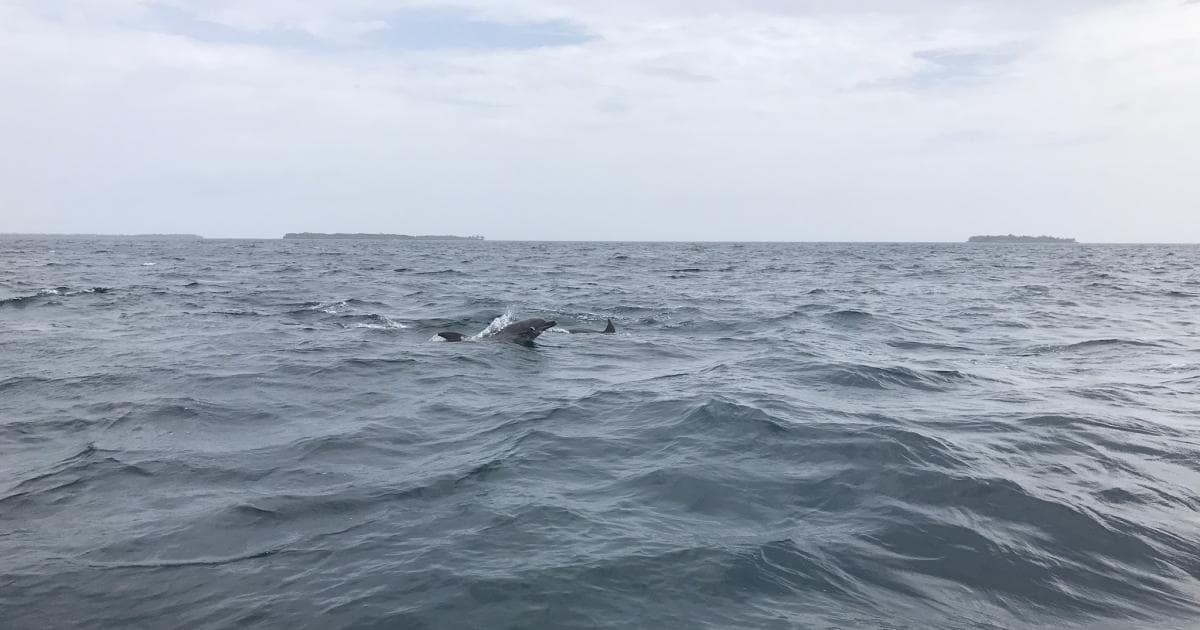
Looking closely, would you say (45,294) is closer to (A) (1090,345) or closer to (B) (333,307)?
(B) (333,307)

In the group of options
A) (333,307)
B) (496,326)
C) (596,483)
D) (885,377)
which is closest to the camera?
(596,483)

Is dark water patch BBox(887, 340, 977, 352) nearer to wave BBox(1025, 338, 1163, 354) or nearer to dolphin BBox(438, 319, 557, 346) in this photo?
wave BBox(1025, 338, 1163, 354)

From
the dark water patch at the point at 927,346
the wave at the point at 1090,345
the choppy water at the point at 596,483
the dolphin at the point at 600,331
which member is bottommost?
the choppy water at the point at 596,483

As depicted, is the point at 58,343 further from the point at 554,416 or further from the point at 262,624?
the point at 262,624

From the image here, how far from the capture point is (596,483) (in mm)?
7930

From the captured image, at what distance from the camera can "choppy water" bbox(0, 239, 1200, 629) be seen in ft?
17.9

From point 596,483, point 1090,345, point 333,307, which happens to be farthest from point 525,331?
point 1090,345

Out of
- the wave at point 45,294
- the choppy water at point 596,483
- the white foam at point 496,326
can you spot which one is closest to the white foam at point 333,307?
the white foam at point 496,326

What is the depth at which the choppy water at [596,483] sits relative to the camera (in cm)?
545

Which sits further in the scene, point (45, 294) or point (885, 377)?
point (45, 294)

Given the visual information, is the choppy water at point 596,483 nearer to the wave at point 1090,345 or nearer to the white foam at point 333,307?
the wave at point 1090,345

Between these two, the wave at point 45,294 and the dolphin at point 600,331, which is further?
the wave at point 45,294

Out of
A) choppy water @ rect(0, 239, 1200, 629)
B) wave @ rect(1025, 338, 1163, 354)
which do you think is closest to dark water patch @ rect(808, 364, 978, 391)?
choppy water @ rect(0, 239, 1200, 629)

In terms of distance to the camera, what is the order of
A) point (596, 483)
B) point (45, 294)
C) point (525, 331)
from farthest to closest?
point (45, 294) → point (525, 331) → point (596, 483)
